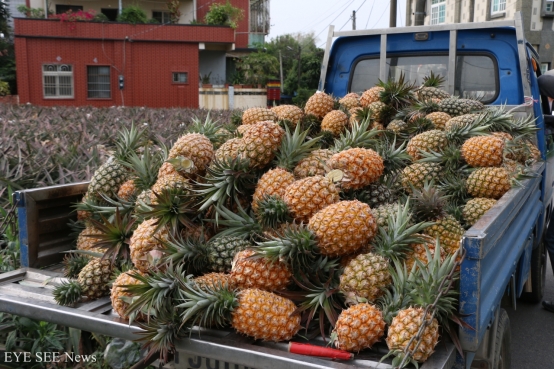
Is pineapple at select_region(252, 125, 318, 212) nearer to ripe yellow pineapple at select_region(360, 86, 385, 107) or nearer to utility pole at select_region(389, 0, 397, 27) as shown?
ripe yellow pineapple at select_region(360, 86, 385, 107)

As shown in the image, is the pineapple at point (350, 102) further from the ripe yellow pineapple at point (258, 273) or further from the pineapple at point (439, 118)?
the ripe yellow pineapple at point (258, 273)

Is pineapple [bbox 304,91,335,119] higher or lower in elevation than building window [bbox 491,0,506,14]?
lower

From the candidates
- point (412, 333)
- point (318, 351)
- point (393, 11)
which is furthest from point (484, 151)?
point (393, 11)

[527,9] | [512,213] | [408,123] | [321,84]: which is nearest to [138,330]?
[512,213]

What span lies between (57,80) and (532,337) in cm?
3368

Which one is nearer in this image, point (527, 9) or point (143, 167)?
point (143, 167)

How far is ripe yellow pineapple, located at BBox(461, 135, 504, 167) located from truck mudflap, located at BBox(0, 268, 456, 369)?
1.79 m

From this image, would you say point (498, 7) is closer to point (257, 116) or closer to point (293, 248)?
point (257, 116)

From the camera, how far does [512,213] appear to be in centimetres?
342

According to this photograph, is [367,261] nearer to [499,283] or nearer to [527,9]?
[499,283]

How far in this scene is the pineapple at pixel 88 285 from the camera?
312 centimetres

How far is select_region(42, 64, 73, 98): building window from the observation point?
34000mm

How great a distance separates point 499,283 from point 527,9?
41005 mm

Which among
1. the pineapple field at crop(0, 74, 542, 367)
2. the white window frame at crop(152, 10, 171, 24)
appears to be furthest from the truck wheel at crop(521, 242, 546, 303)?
the white window frame at crop(152, 10, 171, 24)
